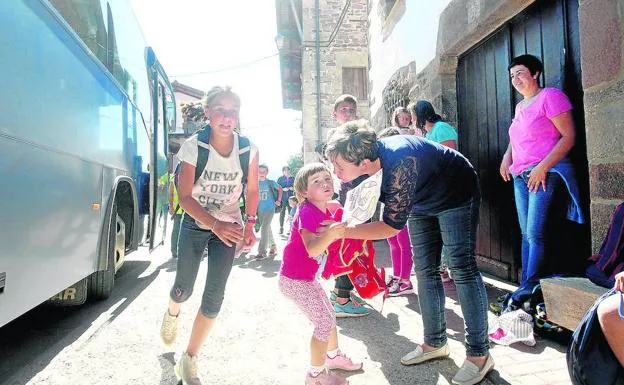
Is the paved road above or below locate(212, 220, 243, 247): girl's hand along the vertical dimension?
below

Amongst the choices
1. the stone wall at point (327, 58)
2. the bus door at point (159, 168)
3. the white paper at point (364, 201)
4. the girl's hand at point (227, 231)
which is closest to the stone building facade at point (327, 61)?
the stone wall at point (327, 58)

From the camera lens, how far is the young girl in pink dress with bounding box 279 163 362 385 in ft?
6.92

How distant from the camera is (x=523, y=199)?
124 inches

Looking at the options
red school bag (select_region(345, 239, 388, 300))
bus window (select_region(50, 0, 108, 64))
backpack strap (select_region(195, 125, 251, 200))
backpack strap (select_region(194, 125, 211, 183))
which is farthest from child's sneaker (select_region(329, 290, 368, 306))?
bus window (select_region(50, 0, 108, 64))

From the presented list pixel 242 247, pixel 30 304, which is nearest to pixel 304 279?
pixel 242 247

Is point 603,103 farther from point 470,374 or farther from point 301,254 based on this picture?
point 301,254

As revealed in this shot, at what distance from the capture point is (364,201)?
6.19 feet

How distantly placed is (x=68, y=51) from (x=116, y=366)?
222 centimetres

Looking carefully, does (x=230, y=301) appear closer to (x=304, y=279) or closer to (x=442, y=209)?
(x=304, y=279)

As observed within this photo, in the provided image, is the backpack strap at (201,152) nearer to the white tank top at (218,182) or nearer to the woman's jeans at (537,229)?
the white tank top at (218,182)

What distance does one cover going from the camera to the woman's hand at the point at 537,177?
283 cm

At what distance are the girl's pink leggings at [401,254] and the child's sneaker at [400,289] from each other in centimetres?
7

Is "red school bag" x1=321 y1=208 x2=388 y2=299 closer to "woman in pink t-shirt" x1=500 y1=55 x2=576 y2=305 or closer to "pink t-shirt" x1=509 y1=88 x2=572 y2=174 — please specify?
"woman in pink t-shirt" x1=500 y1=55 x2=576 y2=305

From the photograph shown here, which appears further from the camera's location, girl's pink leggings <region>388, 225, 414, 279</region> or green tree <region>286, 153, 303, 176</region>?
green tree <region>286, 153, 303, 176</region>
